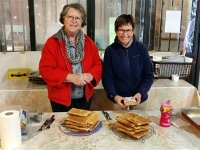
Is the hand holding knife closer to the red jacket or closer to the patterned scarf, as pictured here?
the red jacket

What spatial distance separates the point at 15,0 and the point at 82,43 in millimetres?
1208

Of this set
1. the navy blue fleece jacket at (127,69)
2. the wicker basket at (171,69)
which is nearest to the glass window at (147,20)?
the wicker basket at (171,69)

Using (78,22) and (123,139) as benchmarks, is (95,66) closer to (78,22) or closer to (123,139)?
(78,22)

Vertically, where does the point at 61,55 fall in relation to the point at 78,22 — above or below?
below

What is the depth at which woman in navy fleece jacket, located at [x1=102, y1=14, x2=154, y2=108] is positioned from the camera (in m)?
1.56

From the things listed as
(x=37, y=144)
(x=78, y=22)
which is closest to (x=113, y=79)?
(x=78, y=22)

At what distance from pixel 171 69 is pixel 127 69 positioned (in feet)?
2.99

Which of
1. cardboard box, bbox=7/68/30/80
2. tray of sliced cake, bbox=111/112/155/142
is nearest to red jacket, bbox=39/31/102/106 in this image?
tray of sliced cake, bbox=111/112/155/142

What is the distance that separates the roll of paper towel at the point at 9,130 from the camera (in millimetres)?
928

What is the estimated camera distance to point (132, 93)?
161 cm

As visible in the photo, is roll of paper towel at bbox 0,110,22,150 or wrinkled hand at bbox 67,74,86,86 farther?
wrinkled hand at bbox 67,74,86,86

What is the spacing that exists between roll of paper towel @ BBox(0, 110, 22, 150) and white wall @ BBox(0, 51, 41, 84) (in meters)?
1.49

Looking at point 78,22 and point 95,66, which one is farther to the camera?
point 95,66

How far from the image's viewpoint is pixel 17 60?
236 centimetres
